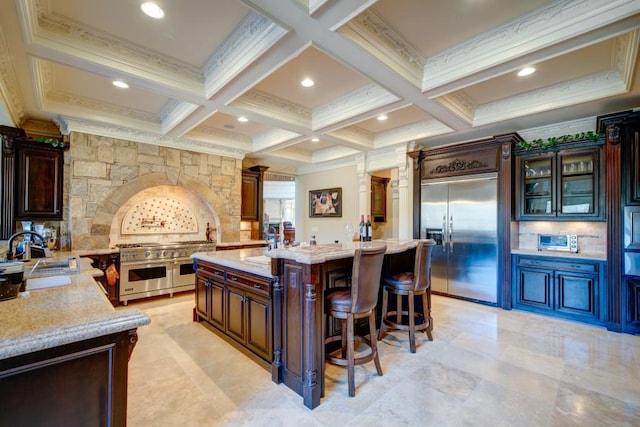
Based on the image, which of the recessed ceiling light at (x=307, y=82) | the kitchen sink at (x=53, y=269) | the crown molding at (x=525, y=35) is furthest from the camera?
the recessed ceiling light at (x=307, y=82)

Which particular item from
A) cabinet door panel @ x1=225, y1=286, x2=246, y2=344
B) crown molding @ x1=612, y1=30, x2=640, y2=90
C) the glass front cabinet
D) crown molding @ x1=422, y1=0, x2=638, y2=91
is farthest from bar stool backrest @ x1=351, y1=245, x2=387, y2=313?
the glass front cabinet

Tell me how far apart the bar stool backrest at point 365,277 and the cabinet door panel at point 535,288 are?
3101 millimetres

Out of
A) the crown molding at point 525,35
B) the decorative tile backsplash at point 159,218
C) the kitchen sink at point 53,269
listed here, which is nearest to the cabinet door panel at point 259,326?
the kitchen sink at point 53,269

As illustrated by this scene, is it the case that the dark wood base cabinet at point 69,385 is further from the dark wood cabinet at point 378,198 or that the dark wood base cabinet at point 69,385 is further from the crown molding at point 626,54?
the dark wood cabinet at point 378,198

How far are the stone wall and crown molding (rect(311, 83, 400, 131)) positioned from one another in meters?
2.47

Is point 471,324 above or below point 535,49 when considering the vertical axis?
below

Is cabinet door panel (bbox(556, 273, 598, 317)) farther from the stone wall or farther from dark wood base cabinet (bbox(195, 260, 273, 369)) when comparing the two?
the stone wall

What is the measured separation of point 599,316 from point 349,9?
457 cm

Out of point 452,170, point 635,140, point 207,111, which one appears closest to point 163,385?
point 207,111

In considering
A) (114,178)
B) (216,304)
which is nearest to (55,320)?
(216,304)

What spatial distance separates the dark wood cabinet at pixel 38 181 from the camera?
13.0 ft

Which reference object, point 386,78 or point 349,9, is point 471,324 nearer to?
Answer: point 386,78

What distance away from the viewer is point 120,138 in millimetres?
4605

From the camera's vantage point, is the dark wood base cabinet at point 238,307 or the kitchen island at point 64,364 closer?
the kitchen island at point 64,364
